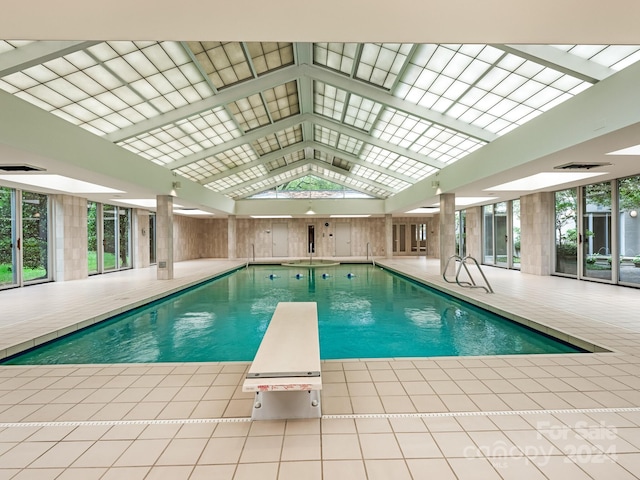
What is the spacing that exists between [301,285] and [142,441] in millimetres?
9077

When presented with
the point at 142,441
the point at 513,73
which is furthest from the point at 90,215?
the point at 513,73

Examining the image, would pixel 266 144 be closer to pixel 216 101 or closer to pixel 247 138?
pixel 247 138

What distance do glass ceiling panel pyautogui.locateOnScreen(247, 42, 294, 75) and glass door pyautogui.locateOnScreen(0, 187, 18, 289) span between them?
25.4ft

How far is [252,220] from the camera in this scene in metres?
22.0

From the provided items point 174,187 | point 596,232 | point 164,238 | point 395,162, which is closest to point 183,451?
point 164,238

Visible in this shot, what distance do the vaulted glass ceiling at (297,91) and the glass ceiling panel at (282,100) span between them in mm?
40

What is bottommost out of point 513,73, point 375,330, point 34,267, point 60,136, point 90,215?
point 375,330

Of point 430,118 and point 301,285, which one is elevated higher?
point 430,118

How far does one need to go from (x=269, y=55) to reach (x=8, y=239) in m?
8.70

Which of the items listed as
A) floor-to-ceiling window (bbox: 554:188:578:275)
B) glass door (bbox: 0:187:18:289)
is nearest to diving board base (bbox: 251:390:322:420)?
glass door (bbox: 0:187:18:289)

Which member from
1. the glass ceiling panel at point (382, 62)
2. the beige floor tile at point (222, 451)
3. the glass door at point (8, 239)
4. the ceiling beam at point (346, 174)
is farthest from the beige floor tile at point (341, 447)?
the ceiling beam at point (346, 174)

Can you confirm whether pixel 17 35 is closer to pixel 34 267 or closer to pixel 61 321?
pixel 61 321

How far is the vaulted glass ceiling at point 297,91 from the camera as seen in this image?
223 inches

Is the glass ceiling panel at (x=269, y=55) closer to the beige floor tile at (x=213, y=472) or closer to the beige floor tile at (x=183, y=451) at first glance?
the beige floor tile at (x=183, y=451)
